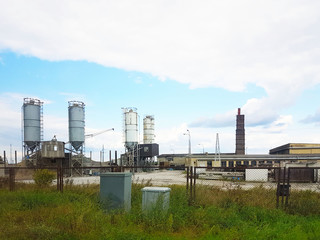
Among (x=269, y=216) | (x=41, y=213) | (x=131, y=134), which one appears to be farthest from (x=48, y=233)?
(x=131, y=134)

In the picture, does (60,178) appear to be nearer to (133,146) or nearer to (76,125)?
(76,125)

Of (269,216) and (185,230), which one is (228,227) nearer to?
(185,230)

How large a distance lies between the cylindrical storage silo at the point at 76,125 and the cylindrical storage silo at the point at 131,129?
401 inches

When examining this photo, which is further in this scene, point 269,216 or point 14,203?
point 14,203

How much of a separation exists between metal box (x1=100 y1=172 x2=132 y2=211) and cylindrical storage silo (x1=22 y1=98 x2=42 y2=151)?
39.8 meters

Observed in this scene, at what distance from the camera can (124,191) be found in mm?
8797

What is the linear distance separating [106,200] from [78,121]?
3839cm

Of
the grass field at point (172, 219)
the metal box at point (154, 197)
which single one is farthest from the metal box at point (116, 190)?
the metal box at point (154, 197)

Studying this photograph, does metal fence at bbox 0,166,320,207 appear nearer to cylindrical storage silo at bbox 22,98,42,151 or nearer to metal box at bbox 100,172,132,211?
metal box at bbox 100,172,132,211

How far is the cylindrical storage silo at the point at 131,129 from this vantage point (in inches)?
2095

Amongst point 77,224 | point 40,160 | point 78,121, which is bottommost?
point 40,160

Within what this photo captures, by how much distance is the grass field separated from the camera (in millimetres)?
6035

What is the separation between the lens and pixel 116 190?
8.88 meters

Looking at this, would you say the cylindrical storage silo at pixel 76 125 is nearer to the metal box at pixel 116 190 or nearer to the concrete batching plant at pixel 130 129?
A: the concrete batching plant at pixel 130 129
